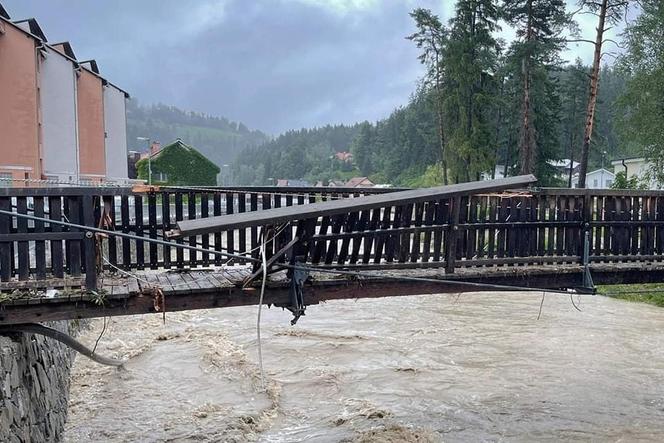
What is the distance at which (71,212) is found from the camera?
5660 millimetres

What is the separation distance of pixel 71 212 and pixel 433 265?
3967mm

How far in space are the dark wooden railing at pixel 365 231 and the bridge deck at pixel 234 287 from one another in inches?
5.3

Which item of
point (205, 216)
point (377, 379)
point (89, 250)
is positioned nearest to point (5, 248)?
point (89, 250)

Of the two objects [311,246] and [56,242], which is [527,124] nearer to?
[311,246]

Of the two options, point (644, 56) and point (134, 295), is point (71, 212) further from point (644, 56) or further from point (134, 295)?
point (644, 56)

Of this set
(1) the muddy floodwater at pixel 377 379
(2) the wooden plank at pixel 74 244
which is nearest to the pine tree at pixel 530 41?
(1) the muddy floodwater at pixel 377 379

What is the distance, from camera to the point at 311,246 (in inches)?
255

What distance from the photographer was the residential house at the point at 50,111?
72.3 feet

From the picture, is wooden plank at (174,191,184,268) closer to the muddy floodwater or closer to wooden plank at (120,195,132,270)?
wooden plank at (120,195,132,270)

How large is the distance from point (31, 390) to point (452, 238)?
5.03m

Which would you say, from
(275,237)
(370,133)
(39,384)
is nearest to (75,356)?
(39,384)

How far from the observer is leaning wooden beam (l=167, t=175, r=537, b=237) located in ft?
18.0

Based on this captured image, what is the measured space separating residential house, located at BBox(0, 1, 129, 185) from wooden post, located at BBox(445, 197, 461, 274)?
10205 millimetres

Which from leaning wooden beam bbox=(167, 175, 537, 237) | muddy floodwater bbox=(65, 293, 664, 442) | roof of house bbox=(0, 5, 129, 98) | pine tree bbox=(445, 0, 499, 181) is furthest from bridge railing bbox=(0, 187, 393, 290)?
pine tree bbox=(445, 0, 499, 181)
